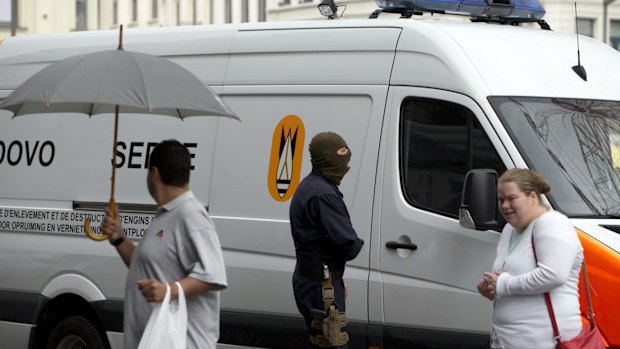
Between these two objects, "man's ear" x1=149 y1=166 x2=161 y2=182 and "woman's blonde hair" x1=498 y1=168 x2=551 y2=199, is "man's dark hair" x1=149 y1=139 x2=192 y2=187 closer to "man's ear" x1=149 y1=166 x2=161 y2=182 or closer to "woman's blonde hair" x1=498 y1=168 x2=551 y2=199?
"man's ear" x1=149 y1=166 x2=161 y2=182

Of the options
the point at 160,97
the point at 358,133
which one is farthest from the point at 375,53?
the point at 160,97

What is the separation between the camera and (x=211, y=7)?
57.4 meters

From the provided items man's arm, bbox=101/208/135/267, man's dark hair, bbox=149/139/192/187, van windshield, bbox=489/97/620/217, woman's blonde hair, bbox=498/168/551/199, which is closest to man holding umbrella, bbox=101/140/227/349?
man's dark hair, bbox=149/139/192/187

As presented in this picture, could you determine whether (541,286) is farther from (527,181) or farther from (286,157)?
(286,157)

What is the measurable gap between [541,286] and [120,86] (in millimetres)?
2030

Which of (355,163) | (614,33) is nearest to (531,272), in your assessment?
(355,163)

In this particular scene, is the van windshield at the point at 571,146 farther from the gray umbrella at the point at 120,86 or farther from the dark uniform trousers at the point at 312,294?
the gray umbrella at the point at 120,86

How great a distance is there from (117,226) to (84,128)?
322 cm

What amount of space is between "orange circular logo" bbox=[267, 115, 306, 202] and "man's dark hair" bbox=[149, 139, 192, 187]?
2320 mm

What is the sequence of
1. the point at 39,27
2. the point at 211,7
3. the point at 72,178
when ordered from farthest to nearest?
the point at 211,7, the point at 39,27, the point at 72,178

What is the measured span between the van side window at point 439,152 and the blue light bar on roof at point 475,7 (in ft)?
3.39

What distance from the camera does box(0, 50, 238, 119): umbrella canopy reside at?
21.0ft

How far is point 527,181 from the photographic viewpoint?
631 centimetres

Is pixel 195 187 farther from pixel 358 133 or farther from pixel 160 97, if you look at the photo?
pixel 160 97
